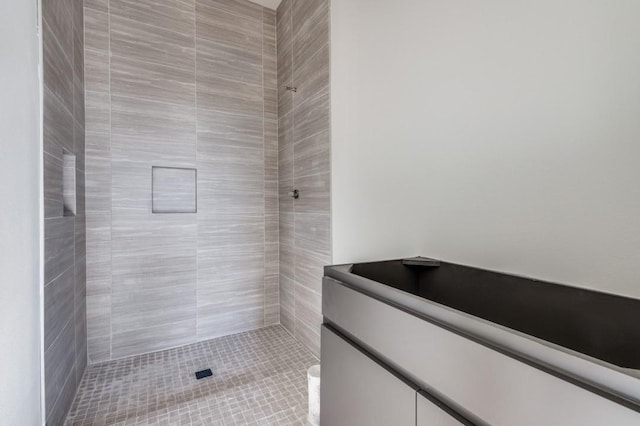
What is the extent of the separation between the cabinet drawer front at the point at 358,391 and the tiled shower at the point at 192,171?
3.82 feet

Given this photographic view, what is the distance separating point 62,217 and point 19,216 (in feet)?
1.84

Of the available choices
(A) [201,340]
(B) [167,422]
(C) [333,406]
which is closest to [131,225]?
→ (A) [201,340]

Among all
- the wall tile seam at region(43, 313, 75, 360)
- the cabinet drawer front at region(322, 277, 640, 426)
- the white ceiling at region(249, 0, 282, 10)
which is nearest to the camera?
the cabinet drawer front at region(322, 277, 640, 426)

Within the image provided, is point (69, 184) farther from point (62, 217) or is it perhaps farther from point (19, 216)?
point (19, 216)

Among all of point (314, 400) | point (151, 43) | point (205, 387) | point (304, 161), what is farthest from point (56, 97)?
point (314, 400)

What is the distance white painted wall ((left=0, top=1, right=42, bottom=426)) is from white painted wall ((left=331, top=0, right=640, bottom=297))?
1527mm

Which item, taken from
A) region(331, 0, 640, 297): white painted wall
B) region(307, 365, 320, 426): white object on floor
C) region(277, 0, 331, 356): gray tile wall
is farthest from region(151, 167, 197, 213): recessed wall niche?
region(307, 365, 320, 426): white object on floor

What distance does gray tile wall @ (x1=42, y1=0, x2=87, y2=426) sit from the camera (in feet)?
4.20

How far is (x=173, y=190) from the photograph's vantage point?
229cm

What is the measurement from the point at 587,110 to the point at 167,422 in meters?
2.14

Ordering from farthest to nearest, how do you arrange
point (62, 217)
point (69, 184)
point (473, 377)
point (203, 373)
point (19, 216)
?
point (203, 373), point (69, 184), point (62, 217), point (19, 216), point (473, 377)

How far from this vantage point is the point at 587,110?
80cm

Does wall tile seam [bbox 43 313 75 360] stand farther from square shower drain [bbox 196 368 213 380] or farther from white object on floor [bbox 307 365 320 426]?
white object on floor [bbox 307 365 320 426]

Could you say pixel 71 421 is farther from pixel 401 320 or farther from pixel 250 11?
pixel 250 11
